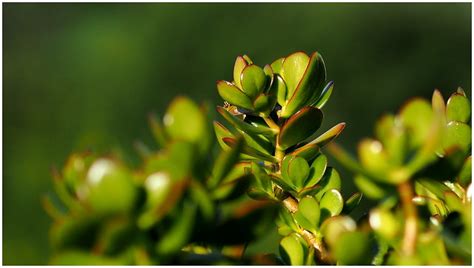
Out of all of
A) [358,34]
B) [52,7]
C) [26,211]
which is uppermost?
[52,7]

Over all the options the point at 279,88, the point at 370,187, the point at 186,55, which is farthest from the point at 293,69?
the point at 186,55

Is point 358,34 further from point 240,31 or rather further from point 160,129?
point 160,129

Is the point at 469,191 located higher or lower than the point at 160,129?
lower

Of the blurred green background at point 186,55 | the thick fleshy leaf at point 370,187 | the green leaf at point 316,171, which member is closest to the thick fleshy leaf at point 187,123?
the thick fleshy leaf at point 370,187

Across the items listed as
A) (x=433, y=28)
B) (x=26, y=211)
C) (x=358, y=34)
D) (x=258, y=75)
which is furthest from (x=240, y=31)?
(x=258, y=75)

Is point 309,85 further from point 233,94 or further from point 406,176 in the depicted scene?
point 406,176
